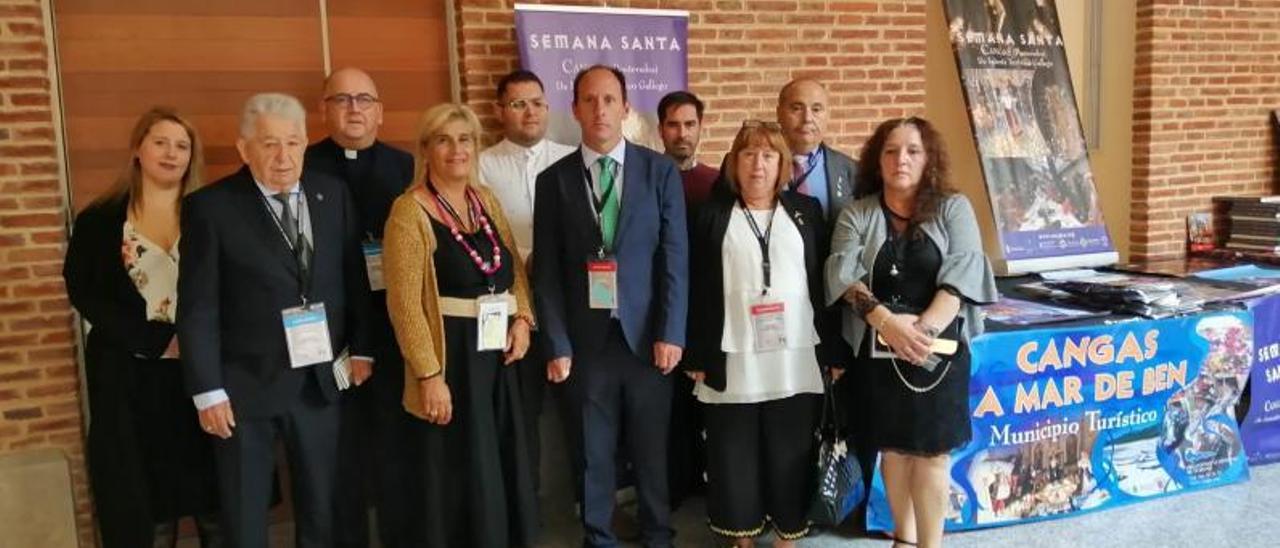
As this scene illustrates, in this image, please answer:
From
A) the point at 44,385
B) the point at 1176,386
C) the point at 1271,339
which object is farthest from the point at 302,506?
the point at 1271,339

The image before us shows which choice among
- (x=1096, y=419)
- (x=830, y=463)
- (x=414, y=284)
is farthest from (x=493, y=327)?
(x=1096, y=419)

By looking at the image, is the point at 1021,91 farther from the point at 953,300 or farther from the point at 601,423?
the point at 601,423

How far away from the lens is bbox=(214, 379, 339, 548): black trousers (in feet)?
9.18

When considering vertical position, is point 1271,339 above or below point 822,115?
below

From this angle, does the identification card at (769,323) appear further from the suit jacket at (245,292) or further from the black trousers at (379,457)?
the suit jacket at (245,292)

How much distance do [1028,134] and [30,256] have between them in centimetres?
496

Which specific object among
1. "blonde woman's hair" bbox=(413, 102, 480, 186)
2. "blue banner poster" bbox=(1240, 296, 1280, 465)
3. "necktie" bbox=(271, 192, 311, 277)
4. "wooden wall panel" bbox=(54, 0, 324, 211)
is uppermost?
"wooden wall panel" bbox=(54, 0, 324, 211)

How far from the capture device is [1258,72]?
237 inches

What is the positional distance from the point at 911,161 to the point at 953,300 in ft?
1.52

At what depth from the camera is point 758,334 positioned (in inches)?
→ 118

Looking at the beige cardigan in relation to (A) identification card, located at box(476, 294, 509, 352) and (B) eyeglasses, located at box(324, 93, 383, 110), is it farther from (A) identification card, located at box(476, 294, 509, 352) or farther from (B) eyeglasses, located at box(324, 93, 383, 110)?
(B) eyeglasses, located at box(324, 93, 383, 110)

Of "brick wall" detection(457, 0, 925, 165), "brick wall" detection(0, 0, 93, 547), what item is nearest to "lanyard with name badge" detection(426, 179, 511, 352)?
"brick wall" detection(457, 0, 925, 165)

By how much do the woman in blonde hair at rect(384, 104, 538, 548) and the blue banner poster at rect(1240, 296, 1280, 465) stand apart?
335cm

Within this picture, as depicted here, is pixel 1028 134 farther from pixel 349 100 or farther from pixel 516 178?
pixel 349 100
